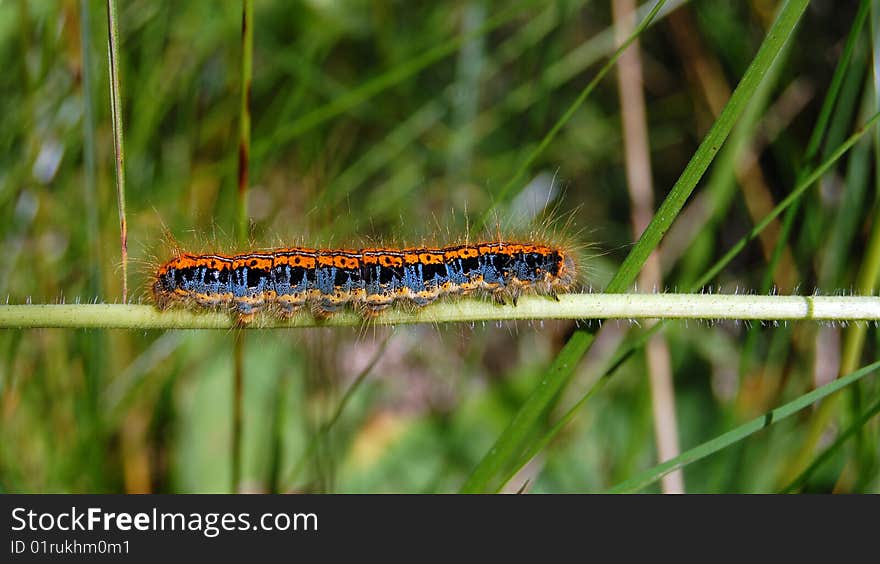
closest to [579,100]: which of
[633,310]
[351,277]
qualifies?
[633,310]

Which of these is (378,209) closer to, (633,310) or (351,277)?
(351,277)

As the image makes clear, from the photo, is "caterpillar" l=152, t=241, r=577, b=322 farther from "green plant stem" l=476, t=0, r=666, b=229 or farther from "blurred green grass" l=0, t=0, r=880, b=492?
"blurred green grass" l=0, t=0, r=880, b=492

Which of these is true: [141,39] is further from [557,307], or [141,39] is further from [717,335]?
[717,335]

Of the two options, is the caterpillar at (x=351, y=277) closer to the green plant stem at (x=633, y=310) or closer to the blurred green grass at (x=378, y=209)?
the blurred green grass at (x=378, y=209)

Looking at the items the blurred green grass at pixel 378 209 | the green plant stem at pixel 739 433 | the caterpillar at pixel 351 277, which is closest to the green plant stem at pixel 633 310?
the green plant stem at pixel 739 433

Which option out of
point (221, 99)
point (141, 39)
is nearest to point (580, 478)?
point (221, 99)
